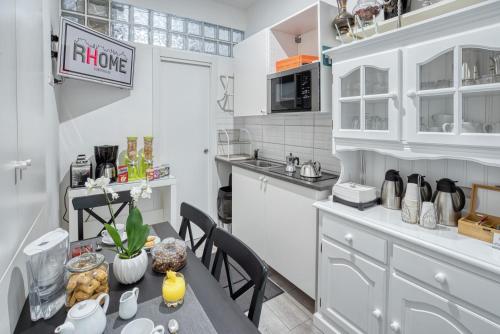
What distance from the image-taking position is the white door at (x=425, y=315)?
1.08 metres

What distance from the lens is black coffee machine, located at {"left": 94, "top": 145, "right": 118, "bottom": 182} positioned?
242cm

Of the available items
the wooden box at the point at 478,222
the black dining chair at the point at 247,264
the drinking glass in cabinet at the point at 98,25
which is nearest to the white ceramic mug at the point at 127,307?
the black dining chair at the point at 247,264

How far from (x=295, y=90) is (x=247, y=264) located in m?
1.56

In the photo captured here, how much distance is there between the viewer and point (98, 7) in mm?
2631

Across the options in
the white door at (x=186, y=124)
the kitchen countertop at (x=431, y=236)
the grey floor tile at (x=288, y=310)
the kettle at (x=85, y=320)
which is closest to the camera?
the kettle at (x=85, y=320)

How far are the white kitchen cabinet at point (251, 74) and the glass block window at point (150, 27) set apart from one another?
461mm

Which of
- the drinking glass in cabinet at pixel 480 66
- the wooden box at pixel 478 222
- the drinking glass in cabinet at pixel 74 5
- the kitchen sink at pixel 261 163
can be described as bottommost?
the wooden box at pixel 478 222

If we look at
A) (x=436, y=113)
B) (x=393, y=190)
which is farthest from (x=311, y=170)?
(x=436, y=113)

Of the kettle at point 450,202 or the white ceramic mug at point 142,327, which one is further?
the kettle at point 450,202

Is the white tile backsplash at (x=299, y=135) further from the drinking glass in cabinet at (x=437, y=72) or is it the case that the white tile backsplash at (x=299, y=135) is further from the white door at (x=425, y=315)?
the white door at (x=425, y=315)

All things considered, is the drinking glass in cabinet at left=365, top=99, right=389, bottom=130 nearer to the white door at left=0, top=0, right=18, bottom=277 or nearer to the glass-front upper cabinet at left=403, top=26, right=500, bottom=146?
the glass-front upper cabinet at left=403, top=26, right=500, bottom=146

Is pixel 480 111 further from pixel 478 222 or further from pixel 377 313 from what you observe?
pixel 377 313

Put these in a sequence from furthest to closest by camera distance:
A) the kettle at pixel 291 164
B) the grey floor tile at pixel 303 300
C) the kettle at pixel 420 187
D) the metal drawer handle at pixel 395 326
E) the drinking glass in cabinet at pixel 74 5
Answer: the drinking glass in cabinet at pixel 74 5 < the kettle at pixel 291 164 < the grey floor tile at pixel 303 300 < the kettle at pixel 420 187 < the metal drawer handle at pixel 395 326

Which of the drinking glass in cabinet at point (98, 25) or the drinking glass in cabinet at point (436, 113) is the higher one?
the drinking glass in cabinet at point (98, 25)
